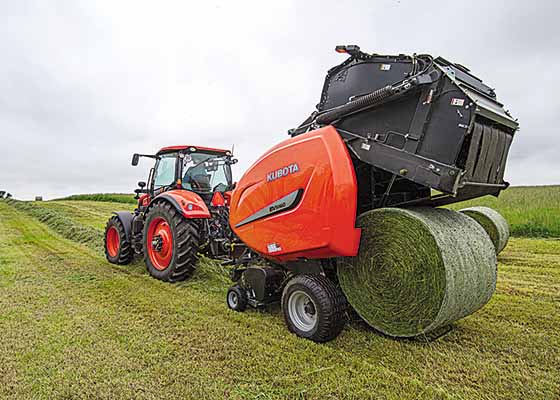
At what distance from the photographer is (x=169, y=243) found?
5.63m

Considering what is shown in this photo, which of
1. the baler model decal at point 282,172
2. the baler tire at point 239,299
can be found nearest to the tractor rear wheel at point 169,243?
the baler tire at point 239,299

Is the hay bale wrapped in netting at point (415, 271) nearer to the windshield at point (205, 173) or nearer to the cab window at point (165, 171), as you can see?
the windshield at point (205, 173)

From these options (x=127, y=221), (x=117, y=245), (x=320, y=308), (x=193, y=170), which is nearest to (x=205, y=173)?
(x=193, y=170)

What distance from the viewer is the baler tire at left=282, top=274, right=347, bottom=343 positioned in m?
3.26

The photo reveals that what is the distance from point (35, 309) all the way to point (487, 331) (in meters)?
4.41

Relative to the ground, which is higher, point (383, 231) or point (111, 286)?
point (383, 231)

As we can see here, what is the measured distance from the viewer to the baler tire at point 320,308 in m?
3.26

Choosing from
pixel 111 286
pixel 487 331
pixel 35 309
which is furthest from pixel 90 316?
pixel 487 331

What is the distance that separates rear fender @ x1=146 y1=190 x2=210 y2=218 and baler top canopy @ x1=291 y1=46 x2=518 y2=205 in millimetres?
2423

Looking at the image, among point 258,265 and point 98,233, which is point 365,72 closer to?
point 258,265

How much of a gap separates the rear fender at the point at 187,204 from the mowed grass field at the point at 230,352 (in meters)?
1.01

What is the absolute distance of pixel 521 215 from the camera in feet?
38.0

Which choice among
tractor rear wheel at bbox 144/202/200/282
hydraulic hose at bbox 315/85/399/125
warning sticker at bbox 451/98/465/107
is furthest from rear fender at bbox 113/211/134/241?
warning sticker at bbox 451/98/465/107

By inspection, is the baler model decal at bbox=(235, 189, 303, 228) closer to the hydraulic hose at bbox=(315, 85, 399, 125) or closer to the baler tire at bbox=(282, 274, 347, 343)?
the baler tire at bbox=(282, 274, 347, 343)
